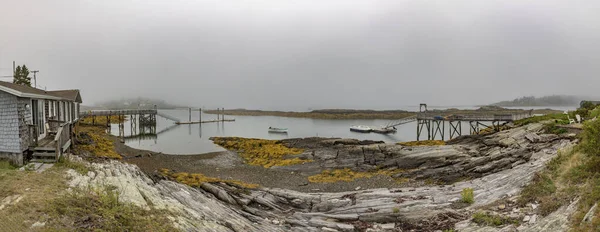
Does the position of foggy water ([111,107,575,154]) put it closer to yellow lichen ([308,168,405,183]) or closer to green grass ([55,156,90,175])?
yellow lichen ([308,168,405,183])

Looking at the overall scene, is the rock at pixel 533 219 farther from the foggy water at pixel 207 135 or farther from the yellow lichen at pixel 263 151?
the foggy water at pixel 207 135

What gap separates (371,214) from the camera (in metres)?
15.3

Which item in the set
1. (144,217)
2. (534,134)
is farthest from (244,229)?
(534,134)

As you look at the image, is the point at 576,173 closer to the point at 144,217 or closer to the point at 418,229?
the point at 418,229

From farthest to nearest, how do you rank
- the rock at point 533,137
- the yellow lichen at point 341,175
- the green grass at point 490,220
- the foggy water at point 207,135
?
the foggy water at point 207,135 < the yellow lichen at point 341,175 < the rock at point 533,137 < the green grass at point 490,220

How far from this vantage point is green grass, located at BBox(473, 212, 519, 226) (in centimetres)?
1153

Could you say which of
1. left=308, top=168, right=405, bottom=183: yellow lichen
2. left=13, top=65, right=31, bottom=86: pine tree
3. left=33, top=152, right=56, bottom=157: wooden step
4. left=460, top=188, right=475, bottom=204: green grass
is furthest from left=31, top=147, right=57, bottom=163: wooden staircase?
left=13, top=65, right=31, bottom=86: pine tree

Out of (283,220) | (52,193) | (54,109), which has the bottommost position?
(283,220)

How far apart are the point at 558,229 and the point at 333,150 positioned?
25260 millimetres

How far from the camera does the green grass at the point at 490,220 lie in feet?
37.8

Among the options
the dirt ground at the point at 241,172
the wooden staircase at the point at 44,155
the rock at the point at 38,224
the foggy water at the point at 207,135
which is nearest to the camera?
the rock at the point at 38,224

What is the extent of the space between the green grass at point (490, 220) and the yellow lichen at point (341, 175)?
1256 cm

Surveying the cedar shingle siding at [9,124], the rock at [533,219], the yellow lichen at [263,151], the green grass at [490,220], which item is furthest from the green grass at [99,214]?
the yellow lichen at [263,151]

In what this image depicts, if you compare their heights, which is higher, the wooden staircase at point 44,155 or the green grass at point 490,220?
the wooden staircase at point 44,155
